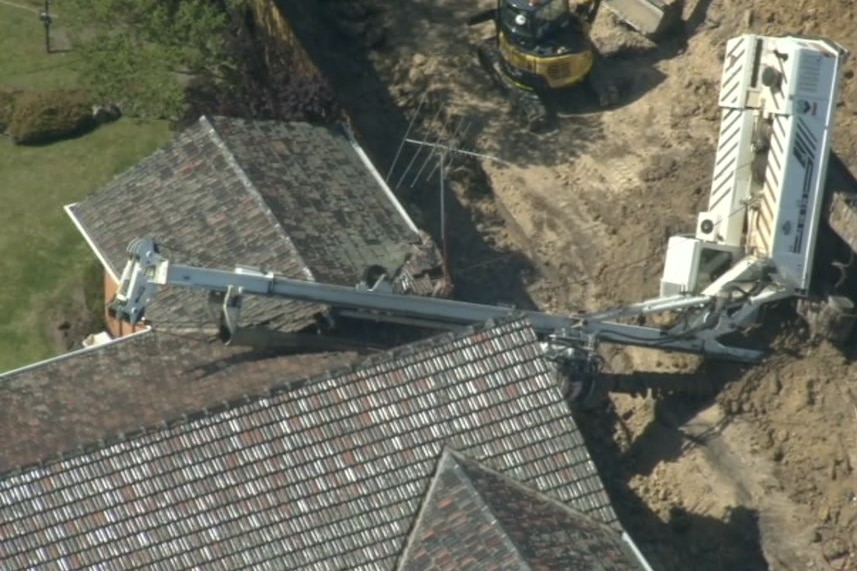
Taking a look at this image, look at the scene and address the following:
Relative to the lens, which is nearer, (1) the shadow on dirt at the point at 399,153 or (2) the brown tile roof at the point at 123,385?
(2) the brown tile roof at the point at 123,385

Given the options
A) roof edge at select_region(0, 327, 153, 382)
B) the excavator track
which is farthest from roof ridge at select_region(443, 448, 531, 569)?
the excavator track

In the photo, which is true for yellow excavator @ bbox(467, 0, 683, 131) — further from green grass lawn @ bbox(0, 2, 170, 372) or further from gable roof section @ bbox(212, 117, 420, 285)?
green grass lawn @ bbox(0, 2, 170, 372)

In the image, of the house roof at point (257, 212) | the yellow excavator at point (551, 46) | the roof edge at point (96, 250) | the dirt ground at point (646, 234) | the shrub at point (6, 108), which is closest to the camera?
the dirt ground at point (646, 234)

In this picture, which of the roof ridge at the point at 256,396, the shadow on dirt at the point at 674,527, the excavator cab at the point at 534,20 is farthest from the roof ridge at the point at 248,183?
the excavator cab at the point at 534,20

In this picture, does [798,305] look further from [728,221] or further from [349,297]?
[349,297]

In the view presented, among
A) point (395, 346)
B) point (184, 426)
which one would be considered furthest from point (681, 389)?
point (184, 426)

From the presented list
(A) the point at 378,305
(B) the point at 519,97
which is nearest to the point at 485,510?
(A) the point at 378,305

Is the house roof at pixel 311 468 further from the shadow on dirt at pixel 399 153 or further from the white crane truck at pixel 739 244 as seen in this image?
the shadow on dirt at pixel 399 153
